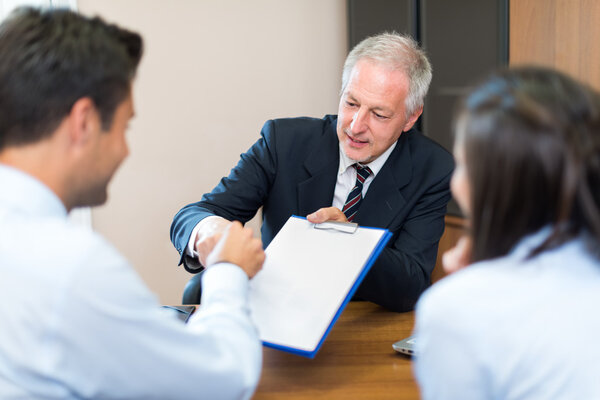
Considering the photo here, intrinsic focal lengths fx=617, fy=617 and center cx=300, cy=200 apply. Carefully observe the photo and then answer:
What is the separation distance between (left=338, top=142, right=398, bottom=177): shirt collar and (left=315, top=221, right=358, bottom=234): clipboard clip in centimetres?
63

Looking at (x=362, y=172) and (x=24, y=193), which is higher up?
(x=24, y=193)

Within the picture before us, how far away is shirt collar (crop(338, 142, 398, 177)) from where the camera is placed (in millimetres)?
2010

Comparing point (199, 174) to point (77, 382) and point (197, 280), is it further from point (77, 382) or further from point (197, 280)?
point (77, 382)

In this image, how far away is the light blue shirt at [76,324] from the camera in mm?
743

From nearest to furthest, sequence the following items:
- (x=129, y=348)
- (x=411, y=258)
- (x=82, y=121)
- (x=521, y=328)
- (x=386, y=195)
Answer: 1. (x=521, y=328)
2. (x=129, y=348)
3. (x=82, y=121)
4. (x=411, y=258)
5. (x=386, y=195)

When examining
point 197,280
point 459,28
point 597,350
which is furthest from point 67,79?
point 459,28

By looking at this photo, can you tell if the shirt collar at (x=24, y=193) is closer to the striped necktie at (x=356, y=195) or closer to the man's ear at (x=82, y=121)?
the man's ear at (x=82, y=121)

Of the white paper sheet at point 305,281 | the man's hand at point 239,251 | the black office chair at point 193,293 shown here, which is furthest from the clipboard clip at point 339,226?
the black office chair at point 193,293

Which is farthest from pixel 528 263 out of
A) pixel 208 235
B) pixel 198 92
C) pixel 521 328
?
pixel 198 92

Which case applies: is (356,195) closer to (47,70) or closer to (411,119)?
(411,119)

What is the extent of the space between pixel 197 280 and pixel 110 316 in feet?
3.40

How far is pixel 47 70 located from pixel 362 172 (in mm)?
1284

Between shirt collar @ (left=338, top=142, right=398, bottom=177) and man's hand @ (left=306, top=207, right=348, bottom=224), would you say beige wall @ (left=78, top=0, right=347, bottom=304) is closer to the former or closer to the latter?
shirt collar @ (left=338, top=142, right=398, bottom=177)

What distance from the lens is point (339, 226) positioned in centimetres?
139
